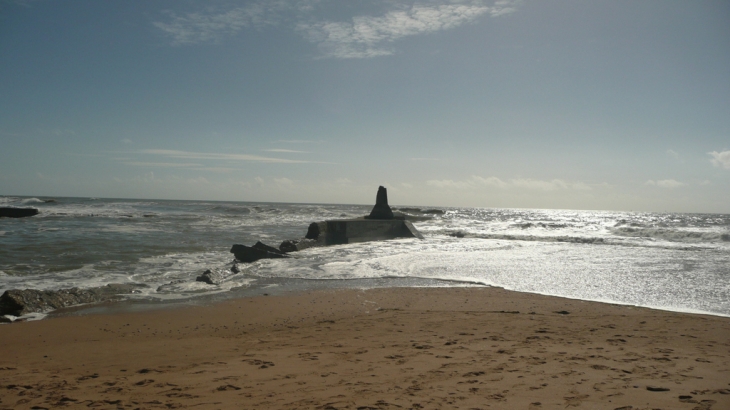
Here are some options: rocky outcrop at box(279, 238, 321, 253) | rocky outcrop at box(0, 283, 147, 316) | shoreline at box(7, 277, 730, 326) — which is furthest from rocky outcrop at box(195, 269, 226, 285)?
rocky outcrop at box(279, 238, 321, 253)

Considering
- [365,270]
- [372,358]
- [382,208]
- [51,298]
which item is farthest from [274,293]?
[382,208]

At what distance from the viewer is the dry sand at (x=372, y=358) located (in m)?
3.44

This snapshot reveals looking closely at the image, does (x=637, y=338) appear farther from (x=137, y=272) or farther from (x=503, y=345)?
(x=137, y=272)

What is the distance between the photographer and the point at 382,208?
23.8 m

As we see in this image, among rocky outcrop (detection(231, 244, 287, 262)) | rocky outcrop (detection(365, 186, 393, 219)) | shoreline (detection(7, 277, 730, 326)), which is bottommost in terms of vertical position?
shoreline (detection(7, 277, 730, 326))

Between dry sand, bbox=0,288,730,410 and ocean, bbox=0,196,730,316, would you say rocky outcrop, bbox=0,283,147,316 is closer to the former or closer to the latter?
ocean, bbox=0,196,730,316

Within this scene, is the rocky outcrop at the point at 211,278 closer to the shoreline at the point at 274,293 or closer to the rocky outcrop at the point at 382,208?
the shoreline at the point at 274,293

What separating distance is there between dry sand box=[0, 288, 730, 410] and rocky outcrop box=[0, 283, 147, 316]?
766mm

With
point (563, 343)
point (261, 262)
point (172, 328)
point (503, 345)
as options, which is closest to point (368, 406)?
point (503, 345)

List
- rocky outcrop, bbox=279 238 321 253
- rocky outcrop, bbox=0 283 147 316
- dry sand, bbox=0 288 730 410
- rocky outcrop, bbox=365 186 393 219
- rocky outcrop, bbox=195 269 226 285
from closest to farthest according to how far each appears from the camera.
A: dry sand, bbox=0 288 730 410, rocky outcrop, bbox=0 283 147 316, rocky outcrop, bbox=195 269 226 285, rocky outcrop, bbox=279 238 321 253, rocky outcrop, bbox=365 186 393 219

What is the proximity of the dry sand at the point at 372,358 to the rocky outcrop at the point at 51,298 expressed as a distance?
0.77 meters

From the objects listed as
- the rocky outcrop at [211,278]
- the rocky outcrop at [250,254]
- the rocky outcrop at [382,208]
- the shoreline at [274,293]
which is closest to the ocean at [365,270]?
the shoreline at [274,293]

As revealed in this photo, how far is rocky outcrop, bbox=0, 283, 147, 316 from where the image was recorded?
6684 mm

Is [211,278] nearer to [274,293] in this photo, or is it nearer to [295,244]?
[274,293]
